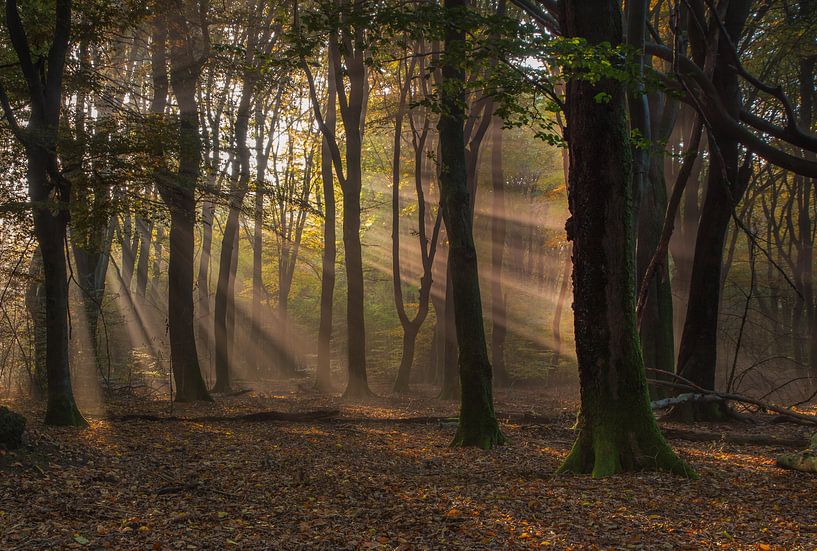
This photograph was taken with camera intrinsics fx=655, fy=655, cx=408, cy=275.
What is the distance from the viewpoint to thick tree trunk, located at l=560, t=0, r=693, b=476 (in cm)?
661

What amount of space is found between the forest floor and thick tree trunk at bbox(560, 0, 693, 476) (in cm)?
46

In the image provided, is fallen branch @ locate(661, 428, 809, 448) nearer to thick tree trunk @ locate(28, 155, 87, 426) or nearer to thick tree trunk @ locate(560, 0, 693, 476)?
thick tree trunk @ locate(560, 0, 693, 476)

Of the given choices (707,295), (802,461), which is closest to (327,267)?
(707,295)

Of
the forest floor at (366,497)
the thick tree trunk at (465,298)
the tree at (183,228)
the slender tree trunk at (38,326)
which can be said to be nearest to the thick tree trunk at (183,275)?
the tree at (183,228)

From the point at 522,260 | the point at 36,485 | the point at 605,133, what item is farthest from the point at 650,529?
the point at 522,260

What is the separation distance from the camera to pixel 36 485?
6.20 metres

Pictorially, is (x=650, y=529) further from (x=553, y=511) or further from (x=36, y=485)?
(x=36, y=485)

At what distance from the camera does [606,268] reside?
664 cm

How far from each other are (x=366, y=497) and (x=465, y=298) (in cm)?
382

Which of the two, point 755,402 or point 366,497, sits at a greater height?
point 755,402

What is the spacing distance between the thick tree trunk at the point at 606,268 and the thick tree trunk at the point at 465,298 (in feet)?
8.85

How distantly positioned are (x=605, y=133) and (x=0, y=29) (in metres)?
10.7

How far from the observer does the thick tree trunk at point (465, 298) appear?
9.52 m

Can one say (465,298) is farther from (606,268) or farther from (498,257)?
(498,257)
